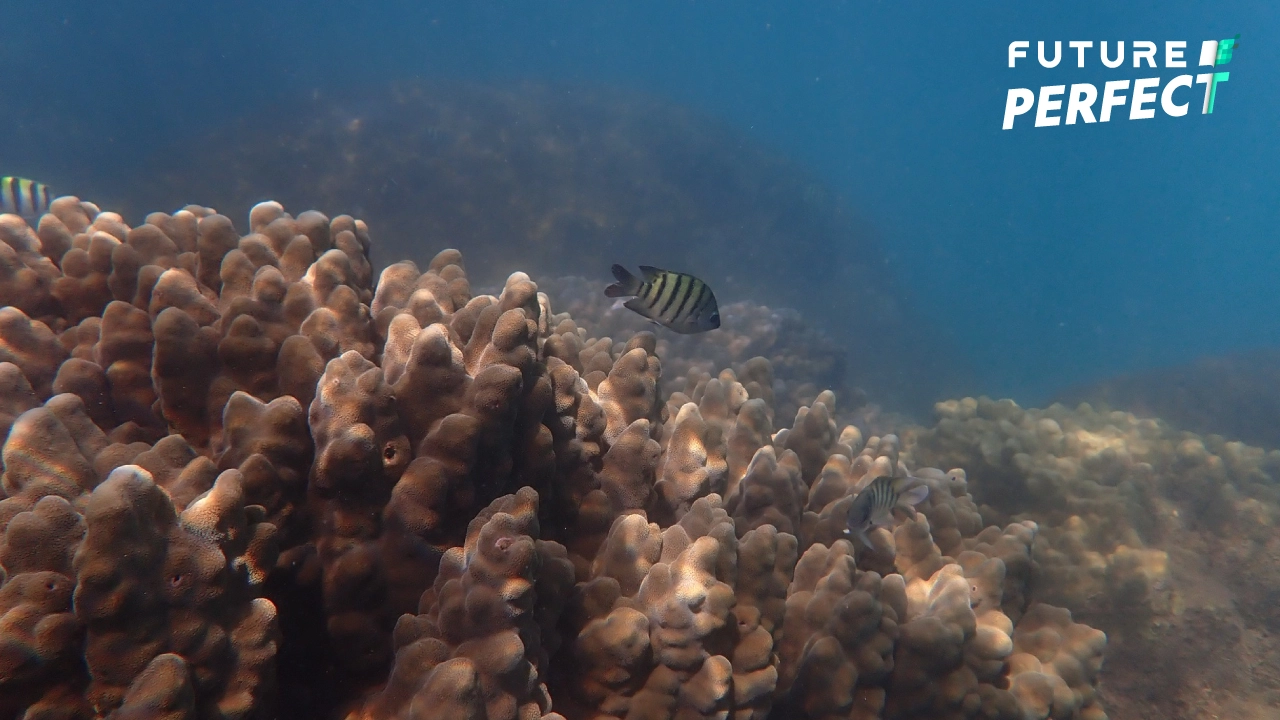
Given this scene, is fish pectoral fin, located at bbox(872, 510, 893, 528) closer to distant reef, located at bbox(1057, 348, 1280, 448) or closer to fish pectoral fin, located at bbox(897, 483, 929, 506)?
fish pectoral fin, located at bbox(897, 483, 929, 506)

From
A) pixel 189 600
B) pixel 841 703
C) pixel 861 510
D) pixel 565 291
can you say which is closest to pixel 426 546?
pixel 189 600

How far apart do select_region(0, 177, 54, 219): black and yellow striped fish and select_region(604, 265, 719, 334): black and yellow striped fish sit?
683 cm

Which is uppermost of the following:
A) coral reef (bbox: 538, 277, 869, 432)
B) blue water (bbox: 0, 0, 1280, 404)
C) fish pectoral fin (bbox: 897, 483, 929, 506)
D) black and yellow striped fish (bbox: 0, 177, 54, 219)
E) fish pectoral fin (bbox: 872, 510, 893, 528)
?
blue water (bbox: 0, 0, 1280, 404)

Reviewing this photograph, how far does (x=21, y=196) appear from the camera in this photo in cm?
645

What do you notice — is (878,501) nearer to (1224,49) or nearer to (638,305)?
(638,305)

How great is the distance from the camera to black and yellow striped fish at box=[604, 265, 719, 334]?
11.7 ft

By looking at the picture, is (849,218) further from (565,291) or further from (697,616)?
(697,616)

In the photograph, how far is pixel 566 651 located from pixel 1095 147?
489 feet

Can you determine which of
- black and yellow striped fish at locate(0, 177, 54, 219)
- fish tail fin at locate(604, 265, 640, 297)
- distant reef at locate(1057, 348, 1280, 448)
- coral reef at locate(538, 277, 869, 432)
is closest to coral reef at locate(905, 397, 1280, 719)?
fish tail fin at locate(604, 265, 640, 297)

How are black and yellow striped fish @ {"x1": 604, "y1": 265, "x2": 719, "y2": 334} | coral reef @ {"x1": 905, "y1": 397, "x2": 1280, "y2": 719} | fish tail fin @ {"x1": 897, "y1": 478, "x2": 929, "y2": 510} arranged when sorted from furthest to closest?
coral reef @ {"x1": 905, "y1": 397, "x2": 1280, "y2": 719}
black and yellow striped fish @ {"x1": 604, "y1": 265, "x2": 719, "y2": 334}
fish tail fin @ {"x1": 897, "y1": 478, "x2": 929, "y2": 510}

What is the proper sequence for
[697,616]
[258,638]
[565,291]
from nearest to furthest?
[258,638] < [697,616] < [565,291]

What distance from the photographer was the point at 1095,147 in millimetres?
115562

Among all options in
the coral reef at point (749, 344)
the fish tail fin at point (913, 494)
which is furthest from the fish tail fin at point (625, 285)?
the coral reef at point (749, 344)

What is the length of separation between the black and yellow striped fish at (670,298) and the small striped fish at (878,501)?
4.19 ft
